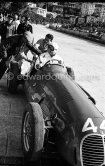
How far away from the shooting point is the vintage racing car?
3.24 meters

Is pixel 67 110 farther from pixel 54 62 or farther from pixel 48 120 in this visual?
pixel 54 62

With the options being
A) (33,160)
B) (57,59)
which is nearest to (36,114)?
(33,160)

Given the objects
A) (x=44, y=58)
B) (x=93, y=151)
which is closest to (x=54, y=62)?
(x=44, y=58)

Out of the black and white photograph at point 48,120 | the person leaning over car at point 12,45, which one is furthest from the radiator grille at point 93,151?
the person leaning over car at point 12,45

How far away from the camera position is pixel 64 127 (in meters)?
3.63

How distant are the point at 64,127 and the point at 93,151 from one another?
1.90 ft

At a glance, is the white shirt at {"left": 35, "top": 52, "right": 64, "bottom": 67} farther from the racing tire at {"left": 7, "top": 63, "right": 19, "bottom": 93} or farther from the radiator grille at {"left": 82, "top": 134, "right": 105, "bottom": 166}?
the radiator grille at {"left": 82, "top": 134, "right": 105, "bottom": 166}

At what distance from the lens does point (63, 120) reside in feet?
12.2

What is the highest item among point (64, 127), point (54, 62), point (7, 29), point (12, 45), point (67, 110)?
point (7, 29)

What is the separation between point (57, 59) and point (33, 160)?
2.55m

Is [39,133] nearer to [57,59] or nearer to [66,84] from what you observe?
[66,84]

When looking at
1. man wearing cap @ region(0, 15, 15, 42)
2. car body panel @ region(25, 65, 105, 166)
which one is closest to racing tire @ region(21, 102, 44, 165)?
car body panel @ region(25, 65, 105, 166)

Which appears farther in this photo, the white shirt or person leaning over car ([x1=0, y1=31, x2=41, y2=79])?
person leaning over car ([x1=0, y1=31, x2=41, y2=79])

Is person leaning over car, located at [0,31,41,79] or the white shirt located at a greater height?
person leaning over car, located at [0,31,41,79]
